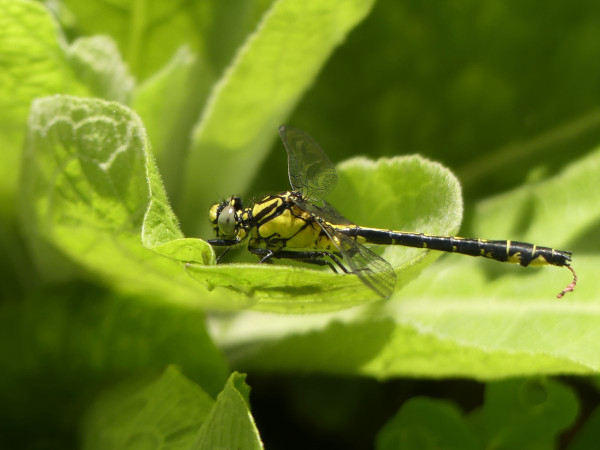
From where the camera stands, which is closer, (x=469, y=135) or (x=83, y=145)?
(x=83, y=145)

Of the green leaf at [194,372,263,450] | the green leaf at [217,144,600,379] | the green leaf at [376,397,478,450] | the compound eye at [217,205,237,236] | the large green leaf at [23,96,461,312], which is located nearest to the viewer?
the green leaf at [194,372,263,450]

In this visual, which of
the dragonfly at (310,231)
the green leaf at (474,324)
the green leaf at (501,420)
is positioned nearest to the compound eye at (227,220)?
the dragonfly at (310,231)

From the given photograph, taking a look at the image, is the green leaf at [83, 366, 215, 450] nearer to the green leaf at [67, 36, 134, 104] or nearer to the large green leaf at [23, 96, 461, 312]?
the large green leaf at [23, 96, 461, 312]

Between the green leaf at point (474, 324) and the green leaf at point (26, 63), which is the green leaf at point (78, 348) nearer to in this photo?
the green leaf at point (474, 324)

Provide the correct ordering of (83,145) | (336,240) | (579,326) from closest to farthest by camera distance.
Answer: (83,145)
(579,326)
(336,240)

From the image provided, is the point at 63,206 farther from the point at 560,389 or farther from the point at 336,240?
the point at 560,389

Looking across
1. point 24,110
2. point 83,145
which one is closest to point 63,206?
point 83,145

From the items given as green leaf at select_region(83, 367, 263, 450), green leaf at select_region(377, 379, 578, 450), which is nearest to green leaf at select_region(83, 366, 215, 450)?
green leaf at select_region(83, 367, 263, 450)

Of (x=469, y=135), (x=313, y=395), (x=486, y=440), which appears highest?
(x=469, y=135)
